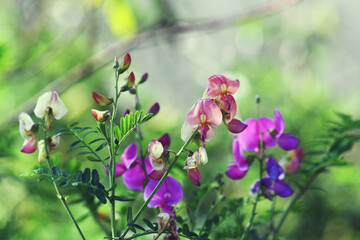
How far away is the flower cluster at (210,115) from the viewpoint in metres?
0.45

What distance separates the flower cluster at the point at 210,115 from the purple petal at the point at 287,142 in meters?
0.15

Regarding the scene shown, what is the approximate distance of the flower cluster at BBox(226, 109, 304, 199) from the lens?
1.92ft

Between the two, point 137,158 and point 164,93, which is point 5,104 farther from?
point 164,93

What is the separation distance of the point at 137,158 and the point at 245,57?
1.88 m

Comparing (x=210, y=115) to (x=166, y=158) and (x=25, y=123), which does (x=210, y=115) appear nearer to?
(x=166, y=158)

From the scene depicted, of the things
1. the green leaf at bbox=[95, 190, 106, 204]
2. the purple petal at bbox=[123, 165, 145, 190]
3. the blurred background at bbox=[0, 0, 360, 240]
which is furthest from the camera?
the blurred background at bbox=[0, 0, 360, 240]

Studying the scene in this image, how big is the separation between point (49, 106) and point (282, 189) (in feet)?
0.96

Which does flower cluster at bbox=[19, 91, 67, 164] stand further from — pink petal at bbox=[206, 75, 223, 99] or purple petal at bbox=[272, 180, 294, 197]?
purple petal at bbox=[272, 180, 294, 197]

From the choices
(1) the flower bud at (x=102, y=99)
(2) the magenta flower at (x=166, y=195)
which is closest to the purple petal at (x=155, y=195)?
(2) the magenta flower at (x=166, y=195)

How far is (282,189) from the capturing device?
577 millimetres

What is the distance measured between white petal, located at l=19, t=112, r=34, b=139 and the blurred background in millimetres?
120

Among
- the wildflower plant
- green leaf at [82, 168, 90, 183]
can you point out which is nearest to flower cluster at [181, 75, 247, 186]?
the wildflower plant

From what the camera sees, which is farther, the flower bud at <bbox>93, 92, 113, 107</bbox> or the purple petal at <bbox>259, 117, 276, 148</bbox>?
the purple petal at <bbox>259, 117, 276, 148</bbox>

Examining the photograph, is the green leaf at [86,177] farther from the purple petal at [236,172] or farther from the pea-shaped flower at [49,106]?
the purple petal at [236,172]
